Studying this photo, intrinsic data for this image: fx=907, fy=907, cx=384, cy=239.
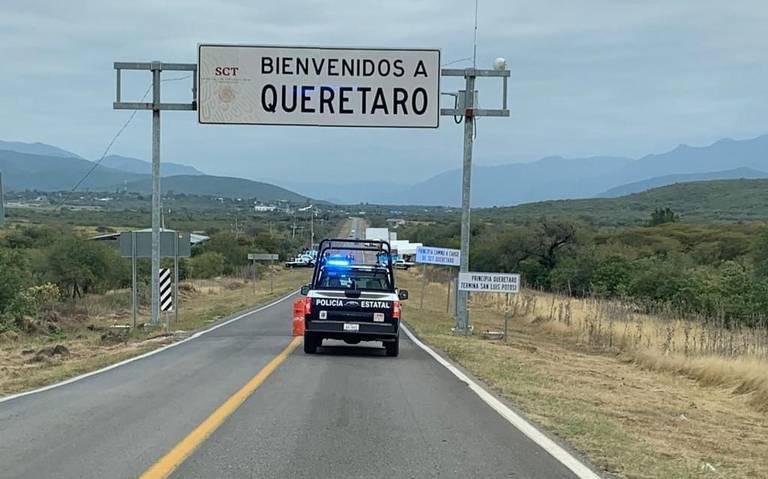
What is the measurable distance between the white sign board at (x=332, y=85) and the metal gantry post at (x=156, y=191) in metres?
1.85

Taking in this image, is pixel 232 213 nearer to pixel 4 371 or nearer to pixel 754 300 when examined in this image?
pixel 754 300

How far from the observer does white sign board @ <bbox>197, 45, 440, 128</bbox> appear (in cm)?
2300

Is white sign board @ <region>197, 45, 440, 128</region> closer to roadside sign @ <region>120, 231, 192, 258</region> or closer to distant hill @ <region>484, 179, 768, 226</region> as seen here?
roadside sign @ <region>120, 231, 192, 258</region>

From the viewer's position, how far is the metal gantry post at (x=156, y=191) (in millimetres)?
24000

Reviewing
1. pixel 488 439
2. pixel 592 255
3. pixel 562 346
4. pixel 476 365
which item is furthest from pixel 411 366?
pixel 592 255

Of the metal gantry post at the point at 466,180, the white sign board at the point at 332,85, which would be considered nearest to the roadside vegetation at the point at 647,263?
the metal gantry post at the point at 466,180

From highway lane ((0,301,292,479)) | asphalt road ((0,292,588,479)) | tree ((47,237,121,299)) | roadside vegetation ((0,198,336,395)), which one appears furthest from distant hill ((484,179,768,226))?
asphalt road ((0,292,588,479))

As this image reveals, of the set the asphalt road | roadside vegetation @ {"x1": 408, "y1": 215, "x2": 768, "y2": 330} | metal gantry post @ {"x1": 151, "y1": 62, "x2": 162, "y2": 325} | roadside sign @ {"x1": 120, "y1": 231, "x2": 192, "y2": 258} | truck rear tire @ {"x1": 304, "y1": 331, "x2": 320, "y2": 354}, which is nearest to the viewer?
the asphalt road

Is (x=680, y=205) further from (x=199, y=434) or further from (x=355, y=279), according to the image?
(x=199, y=434)

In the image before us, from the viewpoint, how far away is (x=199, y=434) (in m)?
8.99

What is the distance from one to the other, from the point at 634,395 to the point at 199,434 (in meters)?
8.32

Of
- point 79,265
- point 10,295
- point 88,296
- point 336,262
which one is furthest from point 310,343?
point 79,265

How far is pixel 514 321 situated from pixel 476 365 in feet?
69.7

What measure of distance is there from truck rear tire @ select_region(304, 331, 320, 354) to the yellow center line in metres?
3.42
